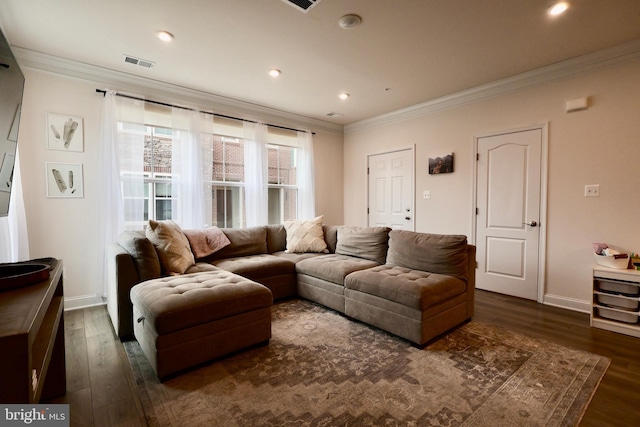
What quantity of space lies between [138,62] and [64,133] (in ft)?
3.50

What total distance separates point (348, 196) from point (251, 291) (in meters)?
3.65

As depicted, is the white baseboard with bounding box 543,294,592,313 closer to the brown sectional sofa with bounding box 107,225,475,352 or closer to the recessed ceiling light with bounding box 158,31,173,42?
the brown sectional sofa with bounding box 107,225,475,352

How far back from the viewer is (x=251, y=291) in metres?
2.24

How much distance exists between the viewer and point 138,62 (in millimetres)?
3039

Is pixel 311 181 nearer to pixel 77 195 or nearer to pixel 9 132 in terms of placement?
pixel 77 195

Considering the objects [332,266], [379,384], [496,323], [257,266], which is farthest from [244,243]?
[496,323]

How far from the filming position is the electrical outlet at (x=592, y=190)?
292 centimetres

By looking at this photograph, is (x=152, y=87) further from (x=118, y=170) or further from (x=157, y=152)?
(x=118, y=170)

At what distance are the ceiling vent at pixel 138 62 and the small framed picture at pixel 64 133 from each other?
83cm

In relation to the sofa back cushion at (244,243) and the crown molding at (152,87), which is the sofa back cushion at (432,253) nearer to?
Result: the sofa back cushion at (244,243)

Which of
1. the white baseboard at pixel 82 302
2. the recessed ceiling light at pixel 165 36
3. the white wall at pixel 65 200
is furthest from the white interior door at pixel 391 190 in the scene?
the white baseboard at pixel 82 302

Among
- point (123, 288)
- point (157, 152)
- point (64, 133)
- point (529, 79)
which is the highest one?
point (529, 79)

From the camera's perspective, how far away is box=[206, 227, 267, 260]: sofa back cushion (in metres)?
3.52

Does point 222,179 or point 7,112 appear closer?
point 7,112
